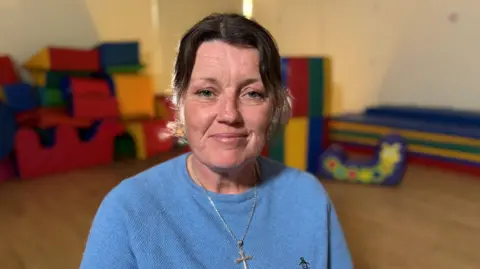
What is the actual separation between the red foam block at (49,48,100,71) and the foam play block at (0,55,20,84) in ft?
0.87

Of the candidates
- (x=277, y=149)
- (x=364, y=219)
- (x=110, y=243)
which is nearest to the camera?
(x=110, y=243)

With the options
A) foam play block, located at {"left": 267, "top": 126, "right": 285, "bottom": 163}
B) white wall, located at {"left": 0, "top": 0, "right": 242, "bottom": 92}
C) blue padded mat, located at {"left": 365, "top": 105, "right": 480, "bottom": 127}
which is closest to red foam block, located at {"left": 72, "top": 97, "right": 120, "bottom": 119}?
white wall, located at {"left": 0, "top": 0, "right": 242, "bottom": 92}

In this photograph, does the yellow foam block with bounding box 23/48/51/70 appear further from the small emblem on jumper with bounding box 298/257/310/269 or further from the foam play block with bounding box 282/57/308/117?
the small emblem on jumper with bounding box 298/257/310/269

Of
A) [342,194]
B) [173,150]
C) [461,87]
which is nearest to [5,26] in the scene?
[173,150]

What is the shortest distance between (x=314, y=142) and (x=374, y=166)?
1.24ft

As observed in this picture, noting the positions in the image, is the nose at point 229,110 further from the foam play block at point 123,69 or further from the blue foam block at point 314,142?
the foam play block at point 123,69

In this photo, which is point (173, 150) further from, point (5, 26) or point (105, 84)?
point (5, 26)

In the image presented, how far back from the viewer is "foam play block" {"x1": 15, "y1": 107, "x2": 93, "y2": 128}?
2656 millimetres

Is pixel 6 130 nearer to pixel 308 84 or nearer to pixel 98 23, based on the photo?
pixel 98 23

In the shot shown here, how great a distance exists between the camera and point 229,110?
0.74m

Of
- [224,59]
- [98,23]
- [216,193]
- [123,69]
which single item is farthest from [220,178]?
[98,23]

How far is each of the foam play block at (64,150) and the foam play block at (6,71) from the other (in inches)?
15.8

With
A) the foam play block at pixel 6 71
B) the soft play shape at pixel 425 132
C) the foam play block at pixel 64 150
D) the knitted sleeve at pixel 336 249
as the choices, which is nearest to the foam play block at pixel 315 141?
the soft play shape at pixel 425 132

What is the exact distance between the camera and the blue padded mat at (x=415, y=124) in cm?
267
